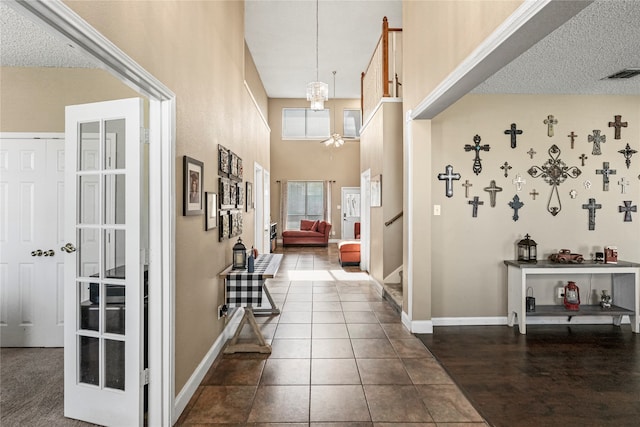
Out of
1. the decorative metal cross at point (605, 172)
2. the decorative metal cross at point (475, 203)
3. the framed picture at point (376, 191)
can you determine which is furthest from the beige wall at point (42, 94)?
the decorative metal cross at point (605, 172)

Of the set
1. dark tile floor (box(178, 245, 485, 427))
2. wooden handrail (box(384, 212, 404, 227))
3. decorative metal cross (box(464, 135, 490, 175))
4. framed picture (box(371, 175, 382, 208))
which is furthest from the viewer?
framed picture (box(371, 175, 382, 208))

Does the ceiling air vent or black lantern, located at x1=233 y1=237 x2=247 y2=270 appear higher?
the ceiling air vent

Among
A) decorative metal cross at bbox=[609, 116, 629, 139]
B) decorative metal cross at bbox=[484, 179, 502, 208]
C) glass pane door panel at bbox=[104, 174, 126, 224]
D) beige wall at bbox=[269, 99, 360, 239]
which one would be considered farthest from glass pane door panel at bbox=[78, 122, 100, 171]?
beige wall at bbox=[269, 99, 360, 239]

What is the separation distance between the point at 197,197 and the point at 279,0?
4334mm

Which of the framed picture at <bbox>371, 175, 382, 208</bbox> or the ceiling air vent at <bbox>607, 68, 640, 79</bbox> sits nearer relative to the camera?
the ceiling air vent at <bbox>607, 68, 640, 79</bbox>

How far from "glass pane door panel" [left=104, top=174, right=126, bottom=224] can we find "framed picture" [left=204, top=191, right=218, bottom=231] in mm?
851

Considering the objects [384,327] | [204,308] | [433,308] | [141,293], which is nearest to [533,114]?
[433,308]

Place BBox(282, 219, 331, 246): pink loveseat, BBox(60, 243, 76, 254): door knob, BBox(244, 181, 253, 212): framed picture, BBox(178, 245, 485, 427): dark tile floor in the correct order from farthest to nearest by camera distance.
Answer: BBox(282, 219, 331, 246): pink loveseat → BBox(244, 181, 253, 212): framed picture → BBox(178, 245, 485, 427): dark tile floor → BBox(60, 243, 76, 254): door knob

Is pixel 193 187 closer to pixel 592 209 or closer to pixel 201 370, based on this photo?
pixel 201 370

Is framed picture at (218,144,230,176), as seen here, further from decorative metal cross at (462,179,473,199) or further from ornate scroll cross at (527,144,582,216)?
ornate scroll cross at (527,144,582,216)

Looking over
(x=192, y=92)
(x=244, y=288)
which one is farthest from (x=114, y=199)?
(x=244, y=288)

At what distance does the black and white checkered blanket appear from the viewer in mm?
3378

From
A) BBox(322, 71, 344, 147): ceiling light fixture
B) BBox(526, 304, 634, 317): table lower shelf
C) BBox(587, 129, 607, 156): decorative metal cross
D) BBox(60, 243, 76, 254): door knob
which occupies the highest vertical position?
BBox(322, 71, 344, 147): ceiling light fixture

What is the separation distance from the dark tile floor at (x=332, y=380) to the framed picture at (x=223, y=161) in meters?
1.65
